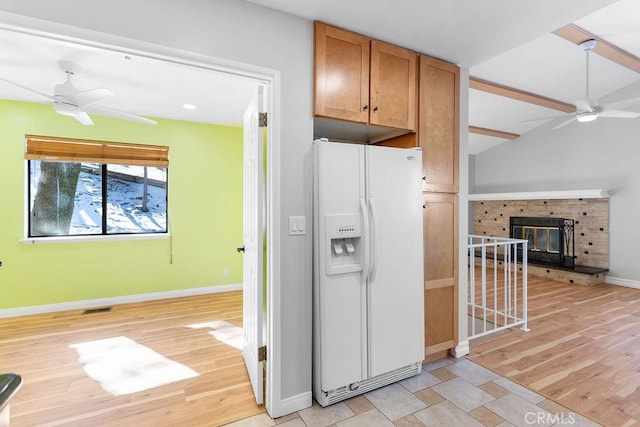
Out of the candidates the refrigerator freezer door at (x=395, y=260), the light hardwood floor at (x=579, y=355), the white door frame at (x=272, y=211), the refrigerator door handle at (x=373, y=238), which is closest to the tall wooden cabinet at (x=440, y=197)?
the refrigerator freezer door at (x=395, y=260)

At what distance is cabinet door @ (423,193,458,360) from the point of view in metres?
2.48

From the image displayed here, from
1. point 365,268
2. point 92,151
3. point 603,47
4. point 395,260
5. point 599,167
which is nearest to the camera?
point 365,268

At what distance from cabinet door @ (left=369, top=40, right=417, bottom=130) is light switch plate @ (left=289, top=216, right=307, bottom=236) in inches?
34.6

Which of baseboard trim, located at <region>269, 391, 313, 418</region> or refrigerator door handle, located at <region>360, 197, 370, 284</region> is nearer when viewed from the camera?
baseboard trim, located at <region>269, 391, 313, 418</region>

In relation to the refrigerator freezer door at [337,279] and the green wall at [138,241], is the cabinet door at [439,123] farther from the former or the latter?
the green wall at [138,241]

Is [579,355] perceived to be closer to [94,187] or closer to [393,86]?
[393,86]

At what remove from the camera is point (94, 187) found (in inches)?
163

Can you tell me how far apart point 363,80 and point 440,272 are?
1639 mm

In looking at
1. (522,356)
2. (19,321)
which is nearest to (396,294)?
(522,356)

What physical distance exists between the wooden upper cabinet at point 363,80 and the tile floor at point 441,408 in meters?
1.92

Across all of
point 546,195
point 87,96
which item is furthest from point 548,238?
point 87,96

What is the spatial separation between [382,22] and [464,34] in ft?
2.10

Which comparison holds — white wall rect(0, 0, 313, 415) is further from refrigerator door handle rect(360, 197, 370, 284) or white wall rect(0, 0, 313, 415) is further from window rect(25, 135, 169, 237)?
window rect(25, 135, 169, 237)

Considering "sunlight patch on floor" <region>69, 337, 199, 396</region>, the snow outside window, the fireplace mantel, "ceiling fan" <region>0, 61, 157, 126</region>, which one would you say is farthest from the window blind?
the fireplace mantel
